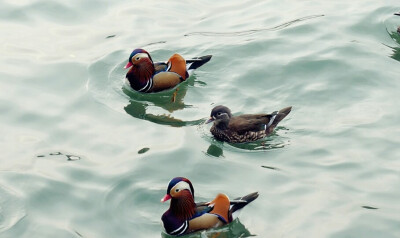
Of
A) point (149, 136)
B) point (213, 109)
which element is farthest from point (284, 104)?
point (149, 136)

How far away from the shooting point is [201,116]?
13.7 meters

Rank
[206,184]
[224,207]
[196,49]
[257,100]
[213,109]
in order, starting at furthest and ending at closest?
[196,49] → [257,100] → [213,109] → [206,184] → [224,207]

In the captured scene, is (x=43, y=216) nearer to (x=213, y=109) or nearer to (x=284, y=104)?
(x=213, y=109)

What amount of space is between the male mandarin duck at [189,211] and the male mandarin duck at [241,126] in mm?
2158

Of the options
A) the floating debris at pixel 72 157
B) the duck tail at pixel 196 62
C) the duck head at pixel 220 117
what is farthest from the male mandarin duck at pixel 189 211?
the duck tail at pixel 196 62

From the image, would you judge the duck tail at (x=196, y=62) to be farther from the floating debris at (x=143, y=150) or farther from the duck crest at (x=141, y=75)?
the floating debris at (x=143, y=150)

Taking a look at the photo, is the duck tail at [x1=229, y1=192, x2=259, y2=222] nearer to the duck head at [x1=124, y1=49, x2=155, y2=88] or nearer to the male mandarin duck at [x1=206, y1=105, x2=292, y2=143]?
the male mandarin duck at [x1=206, y1=105, x2=292, y2=143]

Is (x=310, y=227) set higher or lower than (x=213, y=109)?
lower

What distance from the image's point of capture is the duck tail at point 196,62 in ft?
48.4

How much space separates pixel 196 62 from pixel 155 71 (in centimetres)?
70

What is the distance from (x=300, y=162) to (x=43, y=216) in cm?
356

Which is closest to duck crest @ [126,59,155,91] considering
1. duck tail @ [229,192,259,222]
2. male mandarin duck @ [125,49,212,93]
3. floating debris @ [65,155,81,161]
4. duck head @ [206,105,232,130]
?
male mandarin duck @ [125,49,212,93]

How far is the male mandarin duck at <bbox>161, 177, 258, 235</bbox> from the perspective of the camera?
1084cm

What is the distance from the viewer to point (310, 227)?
1101cm
